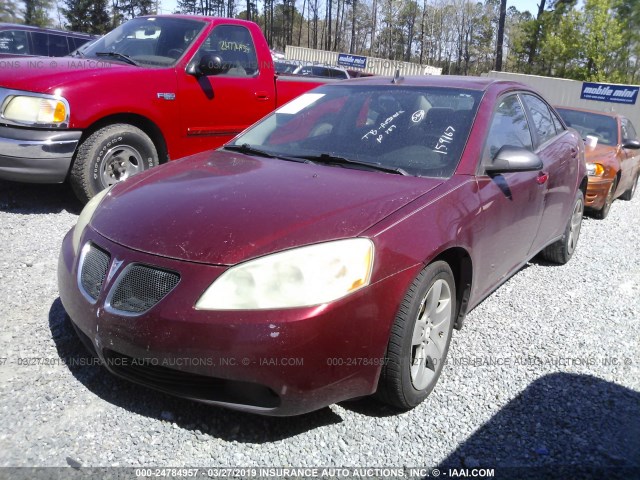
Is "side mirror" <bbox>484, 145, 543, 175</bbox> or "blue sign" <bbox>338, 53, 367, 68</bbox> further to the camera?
"blue sign" <bbox>338, 53, 367, 68</bbox>

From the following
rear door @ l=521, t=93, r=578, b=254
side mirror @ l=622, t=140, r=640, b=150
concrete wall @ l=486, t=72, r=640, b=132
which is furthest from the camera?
concrete wall @ l=486, t=72, r=640, b=132

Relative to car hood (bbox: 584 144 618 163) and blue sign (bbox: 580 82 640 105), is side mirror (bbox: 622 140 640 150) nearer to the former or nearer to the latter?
car hood (bbox: 584 144 618 163)

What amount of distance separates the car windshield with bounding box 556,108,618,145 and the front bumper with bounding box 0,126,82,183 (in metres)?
6.73

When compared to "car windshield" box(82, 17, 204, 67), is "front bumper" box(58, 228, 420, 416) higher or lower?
lower

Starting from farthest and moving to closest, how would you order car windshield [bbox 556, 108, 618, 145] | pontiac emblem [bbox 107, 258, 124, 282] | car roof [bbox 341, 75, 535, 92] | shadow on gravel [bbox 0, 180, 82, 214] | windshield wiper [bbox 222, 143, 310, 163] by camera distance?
car windshield [bbox 556, 108, 618, 145]
shadow on gravel [bbox 0, 180, 82, 214]
car roof [bbox 341, 75, 535, 92]
windshield wiper [bbox 222, 143, 310, 163]
pontiac emblem [bbox 107, 258, 124, 282]

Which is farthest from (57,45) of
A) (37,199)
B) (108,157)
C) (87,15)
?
(87,15)

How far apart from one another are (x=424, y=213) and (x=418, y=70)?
37.3 metres

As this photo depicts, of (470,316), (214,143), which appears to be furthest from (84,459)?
(214,143)

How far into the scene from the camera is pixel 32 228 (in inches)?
189

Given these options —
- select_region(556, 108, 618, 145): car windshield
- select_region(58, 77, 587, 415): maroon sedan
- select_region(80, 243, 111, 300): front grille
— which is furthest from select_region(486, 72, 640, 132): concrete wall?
select_region(80, 243, 111, 300): front grille

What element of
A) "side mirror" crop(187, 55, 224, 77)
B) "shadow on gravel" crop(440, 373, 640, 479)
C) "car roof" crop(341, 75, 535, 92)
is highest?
"car roof" crop(341, 75, 535, 92)

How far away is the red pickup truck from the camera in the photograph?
473 cm

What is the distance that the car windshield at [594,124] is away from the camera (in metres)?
7.93

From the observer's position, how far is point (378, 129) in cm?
340
